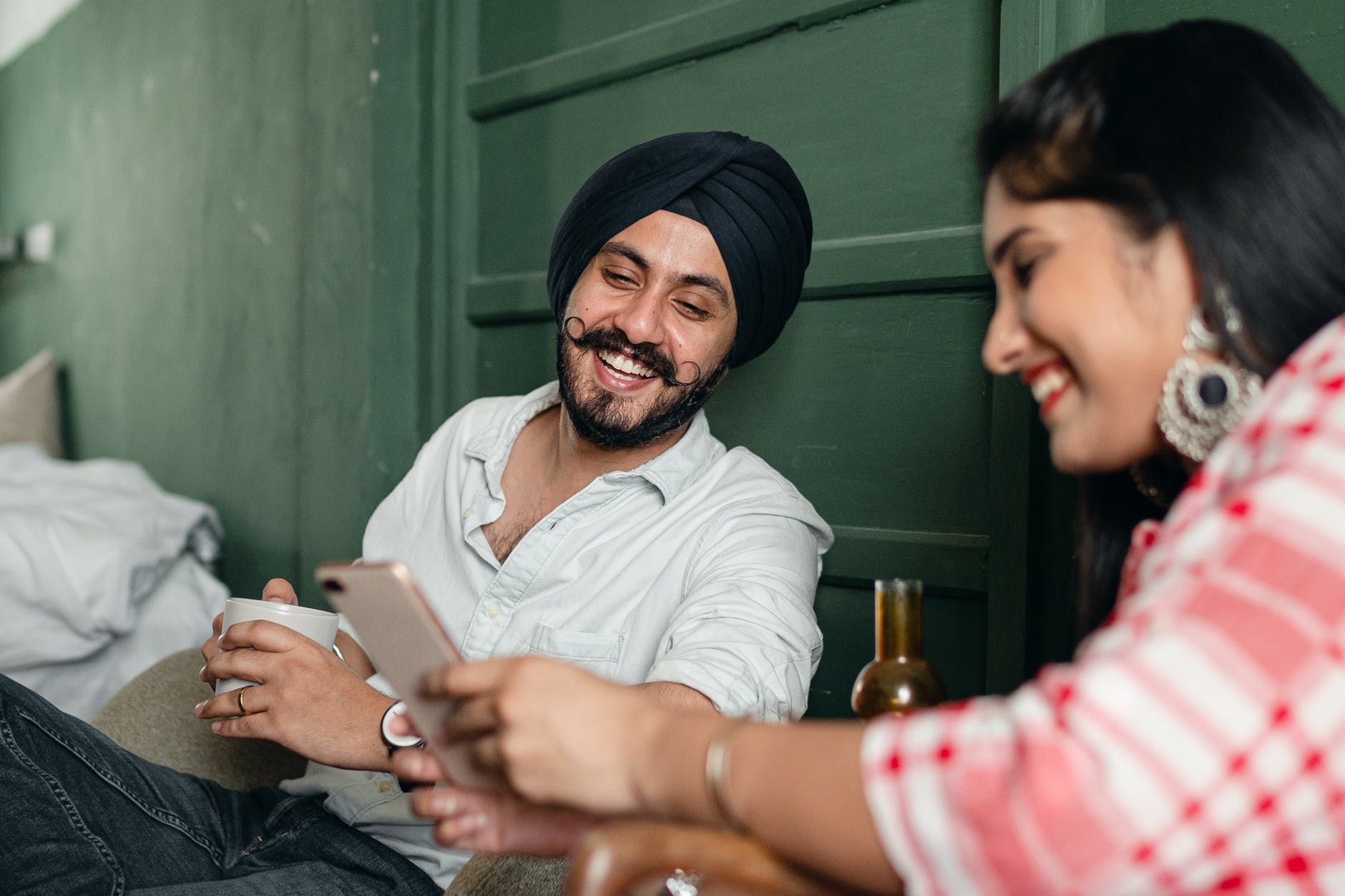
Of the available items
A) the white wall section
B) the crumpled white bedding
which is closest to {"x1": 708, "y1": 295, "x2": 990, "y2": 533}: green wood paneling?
the crumpled white bedding

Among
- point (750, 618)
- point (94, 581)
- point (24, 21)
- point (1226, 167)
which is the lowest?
point (94, 581)

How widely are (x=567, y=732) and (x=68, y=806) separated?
88 centimetres

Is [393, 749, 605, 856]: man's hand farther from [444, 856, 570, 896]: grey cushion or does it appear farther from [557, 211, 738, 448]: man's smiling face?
[557, 211, 738, 448]: man's smiling face

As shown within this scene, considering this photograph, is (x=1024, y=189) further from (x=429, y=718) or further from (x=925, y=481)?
(x=925, y=481)

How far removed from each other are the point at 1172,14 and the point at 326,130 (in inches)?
74.1

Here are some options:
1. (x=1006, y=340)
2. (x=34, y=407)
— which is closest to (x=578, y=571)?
(x=1006, y=340)

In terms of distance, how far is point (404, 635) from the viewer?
768 millimetres

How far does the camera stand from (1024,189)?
0.77 meters

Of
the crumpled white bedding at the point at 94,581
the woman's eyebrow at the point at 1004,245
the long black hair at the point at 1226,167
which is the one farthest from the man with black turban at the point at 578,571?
the crumpled white bedding at the point at 94,581

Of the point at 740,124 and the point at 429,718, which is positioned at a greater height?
the point at 740,124

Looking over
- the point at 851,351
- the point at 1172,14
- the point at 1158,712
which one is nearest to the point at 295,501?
the point at 851,351

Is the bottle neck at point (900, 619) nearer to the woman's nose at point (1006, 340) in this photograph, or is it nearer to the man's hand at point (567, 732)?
the woman's nose at point (1006, 340)

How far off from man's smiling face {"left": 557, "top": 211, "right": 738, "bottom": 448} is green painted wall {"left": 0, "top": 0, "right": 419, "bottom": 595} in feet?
2.90

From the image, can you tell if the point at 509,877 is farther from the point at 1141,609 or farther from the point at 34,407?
the point at 34,407
